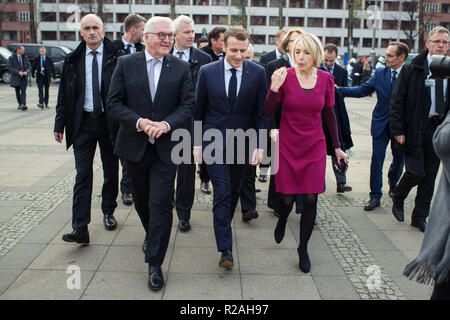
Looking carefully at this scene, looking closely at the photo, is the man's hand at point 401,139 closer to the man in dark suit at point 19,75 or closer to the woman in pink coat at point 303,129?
the woman in pink coat at point 303,129

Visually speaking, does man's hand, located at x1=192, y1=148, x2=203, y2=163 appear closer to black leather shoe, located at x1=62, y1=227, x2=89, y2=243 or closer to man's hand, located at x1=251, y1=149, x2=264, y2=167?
man's hand, located at x1=251, y1=149, x2=264, y2=167

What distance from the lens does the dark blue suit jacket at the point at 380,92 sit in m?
5.96

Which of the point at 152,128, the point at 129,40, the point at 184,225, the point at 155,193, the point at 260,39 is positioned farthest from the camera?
the point at 260,39

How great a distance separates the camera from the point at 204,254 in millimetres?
4504

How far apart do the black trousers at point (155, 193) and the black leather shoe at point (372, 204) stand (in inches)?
119

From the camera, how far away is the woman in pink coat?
4.10m

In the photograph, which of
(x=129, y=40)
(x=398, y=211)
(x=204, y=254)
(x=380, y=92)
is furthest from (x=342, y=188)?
(x=129, y=40)

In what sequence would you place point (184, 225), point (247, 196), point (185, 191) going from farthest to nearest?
1. point (247, 196)
2. point (185, 191)
3. point (184, 225)

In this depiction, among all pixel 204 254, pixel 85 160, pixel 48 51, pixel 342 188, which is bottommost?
pixel 204 254

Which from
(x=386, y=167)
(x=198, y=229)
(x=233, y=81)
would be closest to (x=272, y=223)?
(x=198, y=229)

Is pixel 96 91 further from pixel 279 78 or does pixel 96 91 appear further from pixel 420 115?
pixel 420 115

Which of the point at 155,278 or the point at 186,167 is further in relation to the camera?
the point at 186,167

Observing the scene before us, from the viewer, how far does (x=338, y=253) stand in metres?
4.59

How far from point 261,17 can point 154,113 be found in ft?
270
